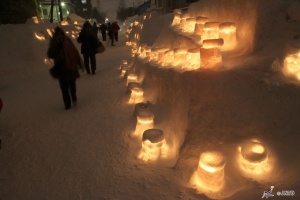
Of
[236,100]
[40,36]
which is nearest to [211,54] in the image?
[236,100]

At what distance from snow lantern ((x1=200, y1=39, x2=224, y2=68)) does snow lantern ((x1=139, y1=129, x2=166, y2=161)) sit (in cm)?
122

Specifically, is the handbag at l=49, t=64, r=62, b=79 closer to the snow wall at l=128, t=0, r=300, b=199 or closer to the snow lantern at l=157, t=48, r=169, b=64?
the snow lantern at l=157, t=48, r=169, b=64

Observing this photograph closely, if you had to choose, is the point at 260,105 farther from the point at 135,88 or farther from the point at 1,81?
the point at 1,81

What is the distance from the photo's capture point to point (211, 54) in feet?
10.5

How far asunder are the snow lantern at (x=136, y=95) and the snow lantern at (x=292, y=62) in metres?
3.11

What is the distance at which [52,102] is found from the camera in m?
5.92

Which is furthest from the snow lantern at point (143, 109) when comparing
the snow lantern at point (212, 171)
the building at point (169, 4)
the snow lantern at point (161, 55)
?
the building at point (169, 4)

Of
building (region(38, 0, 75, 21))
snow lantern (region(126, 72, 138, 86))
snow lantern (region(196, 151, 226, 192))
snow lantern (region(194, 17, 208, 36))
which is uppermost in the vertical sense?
building (region(38, 0, 75, 21))

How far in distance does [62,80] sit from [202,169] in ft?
12.2

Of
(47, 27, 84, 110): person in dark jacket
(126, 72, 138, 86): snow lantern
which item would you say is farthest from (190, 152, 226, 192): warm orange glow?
(126, 72, 138, 86): snow lantern

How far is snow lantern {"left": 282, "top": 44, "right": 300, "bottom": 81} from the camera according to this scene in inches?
118

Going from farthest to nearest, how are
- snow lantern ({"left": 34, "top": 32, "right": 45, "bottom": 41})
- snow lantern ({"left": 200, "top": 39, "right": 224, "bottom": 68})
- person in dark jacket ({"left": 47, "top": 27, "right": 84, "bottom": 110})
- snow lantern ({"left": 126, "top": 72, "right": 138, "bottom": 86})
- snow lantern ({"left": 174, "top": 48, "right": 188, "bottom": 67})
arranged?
snow lantern ({"left": 34, "top": 32, "right": 45, "bottom": 41})
snow lantern ({"left": 126, "top": 72, "right": 138, "bottom": 86})
person in dark jacket ({"left": 47, "top": 27, "right": 84, "bottom": 110})
snow lantern ({"left": 174, "top": 48, "right": 188, "bottom": 67})
snow lantern ({"left": 200, "top": 39, "right": 224, "bottom": 68})

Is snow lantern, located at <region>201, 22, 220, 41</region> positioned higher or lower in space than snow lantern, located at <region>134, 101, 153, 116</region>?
higher

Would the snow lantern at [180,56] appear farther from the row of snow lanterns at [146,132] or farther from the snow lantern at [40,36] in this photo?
the snow lantern at [40,36]
